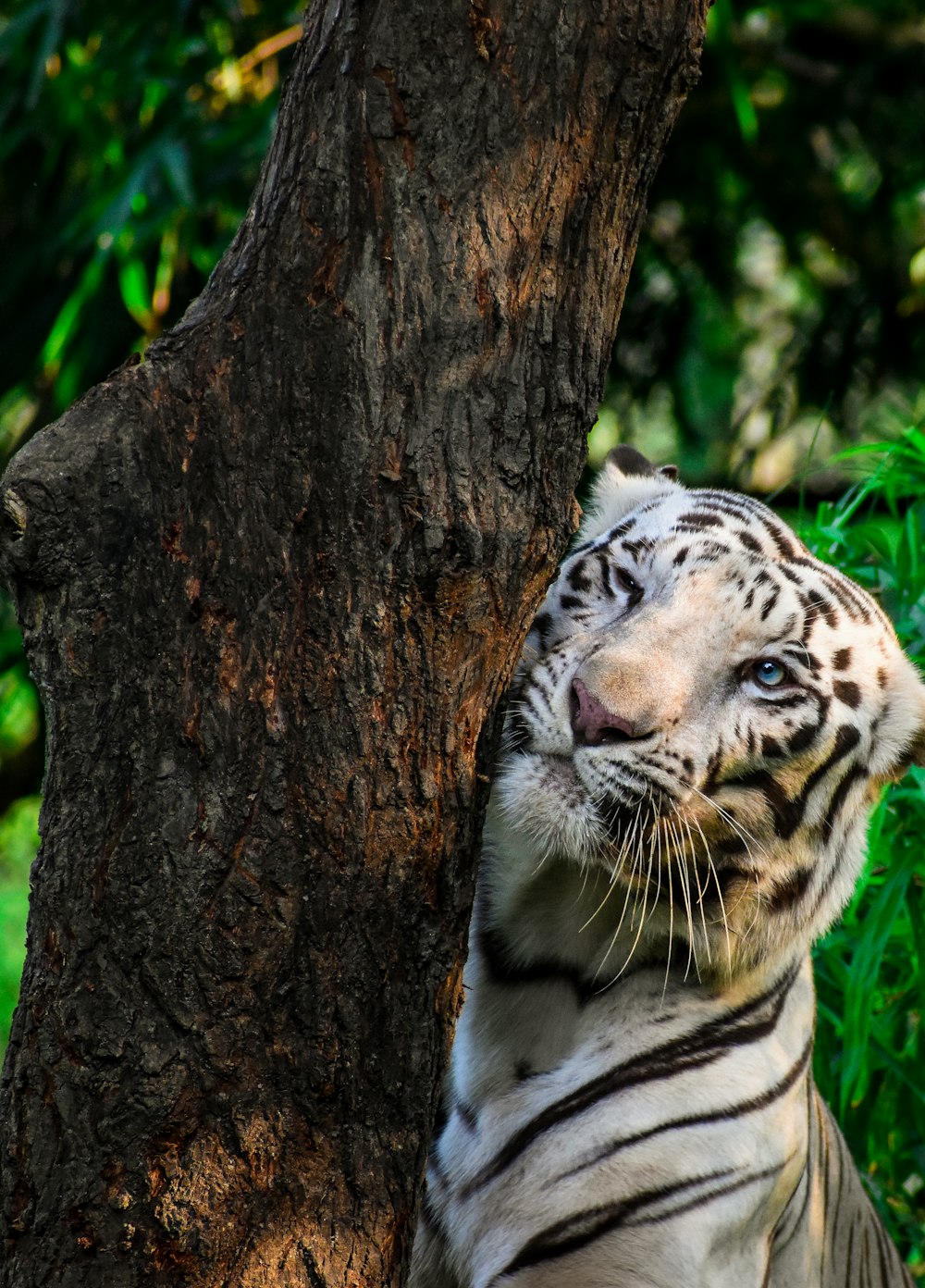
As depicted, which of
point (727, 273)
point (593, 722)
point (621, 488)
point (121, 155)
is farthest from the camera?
point (727, 273)

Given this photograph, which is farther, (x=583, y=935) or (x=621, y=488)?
(x=621, y=488)

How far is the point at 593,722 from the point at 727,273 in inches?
215

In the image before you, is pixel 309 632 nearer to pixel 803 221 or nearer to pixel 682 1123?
pixel 682 1123

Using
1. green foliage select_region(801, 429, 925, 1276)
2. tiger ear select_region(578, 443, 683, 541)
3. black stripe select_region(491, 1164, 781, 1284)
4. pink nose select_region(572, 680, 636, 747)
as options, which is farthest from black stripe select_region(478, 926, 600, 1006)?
green foliage select_region(801, 429, 925, 1276)

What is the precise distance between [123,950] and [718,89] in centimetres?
552

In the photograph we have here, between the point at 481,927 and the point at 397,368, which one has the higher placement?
the point at 397,368

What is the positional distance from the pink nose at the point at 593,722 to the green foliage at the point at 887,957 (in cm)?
118

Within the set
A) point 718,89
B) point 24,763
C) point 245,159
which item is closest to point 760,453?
point 718,89

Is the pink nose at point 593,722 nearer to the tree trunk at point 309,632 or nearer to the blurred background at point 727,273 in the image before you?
the tree trunk at point 309,632

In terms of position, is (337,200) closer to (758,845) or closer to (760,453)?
(758,845)

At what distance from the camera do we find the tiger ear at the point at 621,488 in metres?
2.29

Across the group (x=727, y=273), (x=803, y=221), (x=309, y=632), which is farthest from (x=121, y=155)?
(x=309, y=632)

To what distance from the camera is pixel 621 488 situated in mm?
2316

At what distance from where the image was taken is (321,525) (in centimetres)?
141
